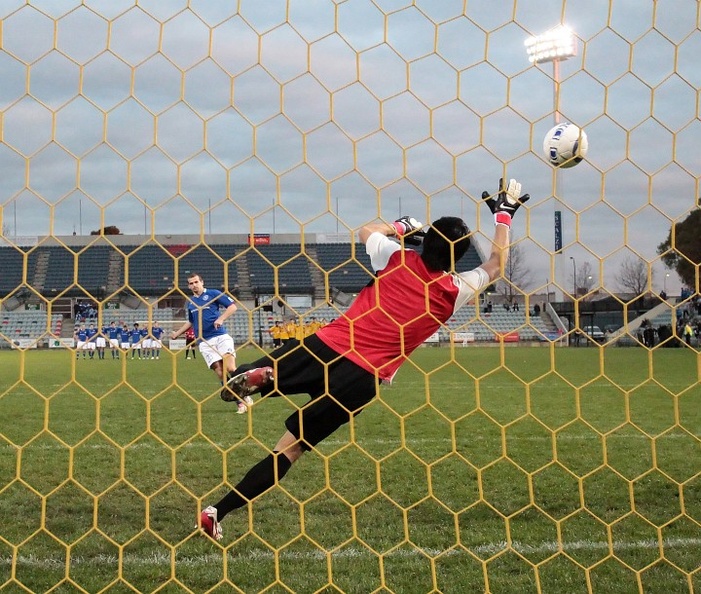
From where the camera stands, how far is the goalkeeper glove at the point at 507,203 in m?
3.53

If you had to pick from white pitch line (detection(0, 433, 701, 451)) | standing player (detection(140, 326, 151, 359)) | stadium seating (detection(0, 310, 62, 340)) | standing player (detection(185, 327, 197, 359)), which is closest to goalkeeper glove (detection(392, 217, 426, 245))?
standing player (detection(185, 327, 197, 359))

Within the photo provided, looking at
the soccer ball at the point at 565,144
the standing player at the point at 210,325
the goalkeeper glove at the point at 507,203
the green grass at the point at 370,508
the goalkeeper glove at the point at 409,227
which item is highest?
the soccer ball at the point at 565,144

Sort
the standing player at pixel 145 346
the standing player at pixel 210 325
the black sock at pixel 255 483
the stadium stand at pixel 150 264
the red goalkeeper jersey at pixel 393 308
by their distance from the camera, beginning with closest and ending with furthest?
the red goalkeeper jersey at pixel 393 308, the black sock at pixel 255 483, the standing player at pixel 210 325, the standing player at pixel 145 346, the stadium stand at pixel 150 264

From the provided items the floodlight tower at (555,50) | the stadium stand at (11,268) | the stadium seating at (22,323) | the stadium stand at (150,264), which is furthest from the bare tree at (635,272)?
the stadium stand at (11,268)

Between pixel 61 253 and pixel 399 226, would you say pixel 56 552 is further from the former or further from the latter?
pixel 61 253

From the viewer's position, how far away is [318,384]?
150 inches

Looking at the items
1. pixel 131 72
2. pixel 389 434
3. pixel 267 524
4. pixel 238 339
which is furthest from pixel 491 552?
pixel 238 339

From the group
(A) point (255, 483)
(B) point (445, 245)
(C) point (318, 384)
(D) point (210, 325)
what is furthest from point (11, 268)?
(B) point (445, 245)

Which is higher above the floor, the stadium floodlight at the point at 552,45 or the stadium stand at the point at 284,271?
the stadium floodlight at the point at 552,45

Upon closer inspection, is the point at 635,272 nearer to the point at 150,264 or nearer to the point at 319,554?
the point at 319,554

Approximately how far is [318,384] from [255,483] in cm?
57

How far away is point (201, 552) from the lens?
3.82m

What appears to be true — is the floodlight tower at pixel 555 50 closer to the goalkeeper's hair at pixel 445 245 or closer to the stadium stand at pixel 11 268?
the goalkeeper's hair at pixel 445 245

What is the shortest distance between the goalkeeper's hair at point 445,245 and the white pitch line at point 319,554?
128 centimetres
